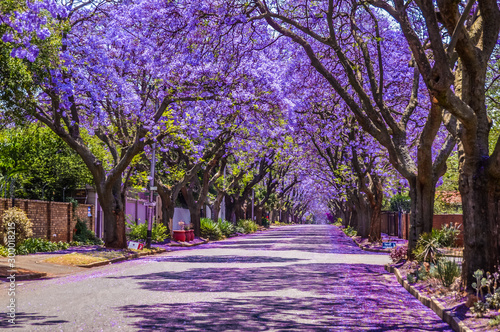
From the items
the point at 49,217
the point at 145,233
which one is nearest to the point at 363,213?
the point at 145,233

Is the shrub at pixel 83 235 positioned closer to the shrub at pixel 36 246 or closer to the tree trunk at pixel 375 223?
the shrub at pixel 36 246

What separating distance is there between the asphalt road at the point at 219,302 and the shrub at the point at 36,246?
17.8 ft

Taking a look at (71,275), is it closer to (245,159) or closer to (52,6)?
(52,6)

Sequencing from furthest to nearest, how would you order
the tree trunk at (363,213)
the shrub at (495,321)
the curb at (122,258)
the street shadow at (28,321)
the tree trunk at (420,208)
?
the tree trunk at (363,213) < the curb at (122,258) < the tree trunk at (420,208) < the street shadow at (28,321) < the shrub at (495,321)

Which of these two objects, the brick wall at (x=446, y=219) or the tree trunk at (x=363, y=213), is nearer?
the brick wall at (x=446, y=219)

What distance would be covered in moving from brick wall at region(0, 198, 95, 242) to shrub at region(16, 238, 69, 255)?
71 cm

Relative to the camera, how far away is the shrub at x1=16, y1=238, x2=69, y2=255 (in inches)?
799

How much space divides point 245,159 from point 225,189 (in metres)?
2.63

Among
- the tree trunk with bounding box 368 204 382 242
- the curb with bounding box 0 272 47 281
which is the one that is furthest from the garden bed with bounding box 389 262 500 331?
the tree trunk with bounding box 368 204 382 242

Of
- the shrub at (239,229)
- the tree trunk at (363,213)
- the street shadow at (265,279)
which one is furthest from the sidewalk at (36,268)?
the shrub at (239,229)

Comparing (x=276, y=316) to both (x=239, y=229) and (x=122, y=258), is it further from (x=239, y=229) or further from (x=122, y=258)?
(x=239, y=229)

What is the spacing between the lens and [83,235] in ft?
92.1

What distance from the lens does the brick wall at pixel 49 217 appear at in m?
22.2

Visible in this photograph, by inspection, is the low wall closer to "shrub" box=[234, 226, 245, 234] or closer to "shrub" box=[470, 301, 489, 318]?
"shrub" box=[234, 226, 245, 234]
